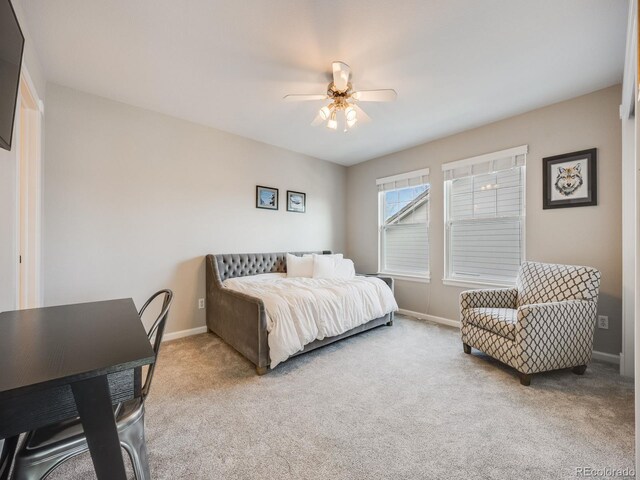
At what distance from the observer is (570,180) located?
2816 mm

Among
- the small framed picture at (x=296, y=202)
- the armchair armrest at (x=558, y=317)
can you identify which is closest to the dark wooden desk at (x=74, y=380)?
the armchair armrest at (x=558, y=317)

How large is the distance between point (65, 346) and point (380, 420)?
67.5 inches

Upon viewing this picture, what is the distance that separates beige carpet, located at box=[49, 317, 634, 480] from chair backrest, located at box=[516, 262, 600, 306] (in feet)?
2.18

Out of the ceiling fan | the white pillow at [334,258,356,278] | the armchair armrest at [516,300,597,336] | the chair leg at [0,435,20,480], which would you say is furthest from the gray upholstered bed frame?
the ceiling fan

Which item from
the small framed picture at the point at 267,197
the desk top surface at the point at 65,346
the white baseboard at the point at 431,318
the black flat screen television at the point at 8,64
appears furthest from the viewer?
the small framed picture at the point at 267,197

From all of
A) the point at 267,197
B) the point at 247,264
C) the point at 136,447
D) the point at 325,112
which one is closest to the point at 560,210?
the point at 325,112

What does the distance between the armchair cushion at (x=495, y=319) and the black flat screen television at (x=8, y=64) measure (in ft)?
11.3

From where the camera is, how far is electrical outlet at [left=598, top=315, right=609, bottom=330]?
2.62m

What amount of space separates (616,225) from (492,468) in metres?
2.57

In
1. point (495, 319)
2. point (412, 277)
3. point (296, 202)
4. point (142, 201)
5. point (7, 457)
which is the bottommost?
point (7, 457)

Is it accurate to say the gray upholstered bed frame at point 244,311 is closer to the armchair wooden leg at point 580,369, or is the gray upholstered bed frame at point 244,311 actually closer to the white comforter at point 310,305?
the white comforter at point 310,305

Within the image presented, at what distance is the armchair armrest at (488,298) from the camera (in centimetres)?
282

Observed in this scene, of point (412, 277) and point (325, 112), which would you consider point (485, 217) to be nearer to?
point (412, 277)

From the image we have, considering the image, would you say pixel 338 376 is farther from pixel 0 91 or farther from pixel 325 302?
pixel 0 91
